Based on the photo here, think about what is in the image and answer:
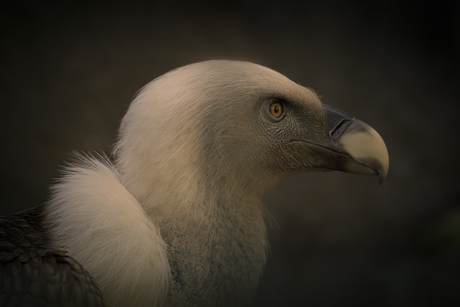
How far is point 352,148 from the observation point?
1312 millimetres

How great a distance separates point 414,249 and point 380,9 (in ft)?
5.36

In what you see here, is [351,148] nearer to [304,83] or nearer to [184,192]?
[184,192]

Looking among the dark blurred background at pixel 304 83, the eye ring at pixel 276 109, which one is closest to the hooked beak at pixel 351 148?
the eye ring at pixel 276 109

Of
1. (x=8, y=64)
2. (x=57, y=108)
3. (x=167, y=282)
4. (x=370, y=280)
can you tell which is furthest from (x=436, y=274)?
(x=8, y=64)

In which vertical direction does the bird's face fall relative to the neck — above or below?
above

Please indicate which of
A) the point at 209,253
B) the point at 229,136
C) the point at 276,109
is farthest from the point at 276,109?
the point at 209,253

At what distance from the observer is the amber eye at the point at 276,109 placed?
51.3 inches

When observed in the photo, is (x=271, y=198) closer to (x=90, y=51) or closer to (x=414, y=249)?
(x=414, y=249)

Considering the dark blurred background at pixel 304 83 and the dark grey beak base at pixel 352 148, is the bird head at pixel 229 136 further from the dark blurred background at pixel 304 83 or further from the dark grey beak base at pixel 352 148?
the dark blurred background at pixel 304 83

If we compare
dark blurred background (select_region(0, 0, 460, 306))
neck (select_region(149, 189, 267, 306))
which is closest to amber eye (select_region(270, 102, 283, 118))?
neck (select_region(149, 189, 267, 306))

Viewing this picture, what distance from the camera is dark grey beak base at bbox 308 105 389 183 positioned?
1.30 meters

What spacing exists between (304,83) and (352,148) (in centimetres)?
139

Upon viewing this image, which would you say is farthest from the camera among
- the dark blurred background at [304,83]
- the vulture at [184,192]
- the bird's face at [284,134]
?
the dark blurred background at [304,83]

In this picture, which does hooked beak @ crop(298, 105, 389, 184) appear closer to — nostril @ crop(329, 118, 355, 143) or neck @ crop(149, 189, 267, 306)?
nostril @ crop(329, 118, 355, 143)
